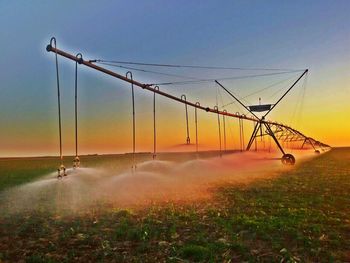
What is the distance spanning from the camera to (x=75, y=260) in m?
8.97

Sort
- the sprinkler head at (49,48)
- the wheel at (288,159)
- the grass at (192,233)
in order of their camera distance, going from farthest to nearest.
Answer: the wheel at (288,159) → the sprinkler head at (49,48) → the grass at (192,233)

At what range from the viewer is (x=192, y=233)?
36.2 ft

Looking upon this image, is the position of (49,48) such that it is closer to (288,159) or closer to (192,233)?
(192,233)

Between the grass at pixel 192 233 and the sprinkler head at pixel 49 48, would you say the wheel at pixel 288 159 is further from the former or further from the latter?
the sprinkler head at pixel 49 48

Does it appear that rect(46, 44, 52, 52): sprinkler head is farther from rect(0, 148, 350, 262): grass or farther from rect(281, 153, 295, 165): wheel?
rect(281, 153, 295, 165): wheel

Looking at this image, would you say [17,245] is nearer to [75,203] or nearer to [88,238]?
[88,238]

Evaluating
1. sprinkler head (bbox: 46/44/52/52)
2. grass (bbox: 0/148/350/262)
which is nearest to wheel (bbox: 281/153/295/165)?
grass (bbox: 0/148/350/262)

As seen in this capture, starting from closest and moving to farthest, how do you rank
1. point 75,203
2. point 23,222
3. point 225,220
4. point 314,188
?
point 225,220, point 23,222, point 75,203, point 314,188

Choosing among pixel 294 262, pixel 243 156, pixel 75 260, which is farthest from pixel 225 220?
pixel 243 156

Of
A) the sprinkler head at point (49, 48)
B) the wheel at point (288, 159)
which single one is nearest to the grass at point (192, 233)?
the sprinkler head at point (49, 48)

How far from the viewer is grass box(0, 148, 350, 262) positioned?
29.7 ft

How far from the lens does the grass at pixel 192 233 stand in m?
9.06

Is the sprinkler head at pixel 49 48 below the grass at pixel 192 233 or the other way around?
the other way around

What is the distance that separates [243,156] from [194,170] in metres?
10.9
